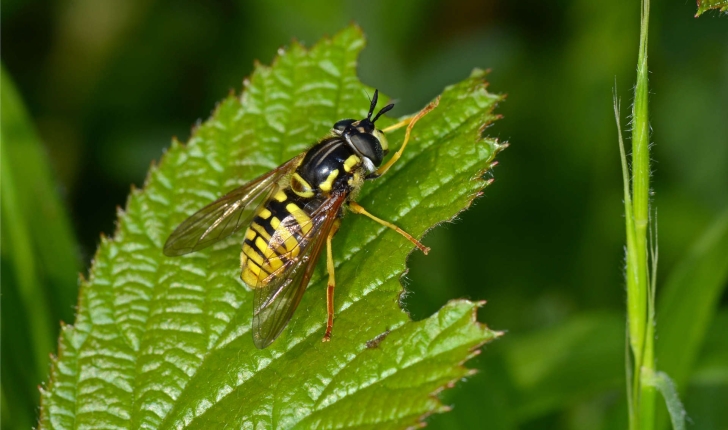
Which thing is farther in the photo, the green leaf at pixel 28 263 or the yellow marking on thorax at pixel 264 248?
the green leaf at pixel 28 263

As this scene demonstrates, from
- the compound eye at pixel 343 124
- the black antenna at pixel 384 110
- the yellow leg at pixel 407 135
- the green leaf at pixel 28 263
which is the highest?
the green leaf at pixel 28 263

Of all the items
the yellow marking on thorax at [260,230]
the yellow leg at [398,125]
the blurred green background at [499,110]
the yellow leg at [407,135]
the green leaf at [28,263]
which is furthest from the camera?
the blurred green background at [499,110]

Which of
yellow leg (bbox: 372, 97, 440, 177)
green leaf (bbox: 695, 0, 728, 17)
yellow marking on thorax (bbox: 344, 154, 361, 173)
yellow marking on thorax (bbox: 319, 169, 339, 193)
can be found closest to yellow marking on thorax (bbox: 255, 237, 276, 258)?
yellow marking on thorax (bbox: 319, 169, 339, 193)

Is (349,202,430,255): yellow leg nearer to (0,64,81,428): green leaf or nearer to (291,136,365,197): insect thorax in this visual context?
(291,136,365,197): insect thorax

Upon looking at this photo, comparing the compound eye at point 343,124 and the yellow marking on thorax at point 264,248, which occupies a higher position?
the compound eye at point 343,124

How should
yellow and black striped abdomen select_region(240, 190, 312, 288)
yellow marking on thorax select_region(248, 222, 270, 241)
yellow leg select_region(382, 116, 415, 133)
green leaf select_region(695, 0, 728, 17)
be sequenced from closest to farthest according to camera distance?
1. green leaf select_region(695, 0, 728, 17)
2. yellow and black striped abdomen select_region(240, 190, 312, 288)
3. yellow marking on thorax select_region(248, 222, 270, 241)
4. yellow leg select_region(382, 116, 415, 133)

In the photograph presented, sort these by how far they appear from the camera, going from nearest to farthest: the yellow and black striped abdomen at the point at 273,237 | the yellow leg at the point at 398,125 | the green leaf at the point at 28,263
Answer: the yellow and black striped abdomen at the point at 273,237 → the yellow leg at the point at 398,125 → the green leaf at the point at 28,263

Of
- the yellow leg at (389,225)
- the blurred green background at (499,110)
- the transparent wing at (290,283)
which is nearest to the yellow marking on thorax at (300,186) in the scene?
the transparent wing at (290,283)

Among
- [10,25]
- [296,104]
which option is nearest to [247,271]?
[296,104]

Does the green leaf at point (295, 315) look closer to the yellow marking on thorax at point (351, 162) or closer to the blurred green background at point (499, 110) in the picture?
the yellow marking on thorax at point (351, 162)
